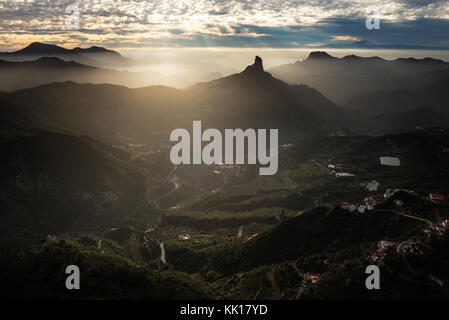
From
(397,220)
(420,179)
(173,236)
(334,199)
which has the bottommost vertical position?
(173,236)

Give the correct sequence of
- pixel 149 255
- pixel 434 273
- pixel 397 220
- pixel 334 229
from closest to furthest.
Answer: pixel 434 273, pixel 397 220, pixel 334 229, pixel 149 255

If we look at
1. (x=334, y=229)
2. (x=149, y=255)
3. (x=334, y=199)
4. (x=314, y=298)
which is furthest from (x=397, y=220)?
(x=149, y=255)

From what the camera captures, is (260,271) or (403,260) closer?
(403,260)

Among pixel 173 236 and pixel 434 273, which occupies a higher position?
pixel 434 273

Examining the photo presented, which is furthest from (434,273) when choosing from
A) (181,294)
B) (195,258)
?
(195,258)

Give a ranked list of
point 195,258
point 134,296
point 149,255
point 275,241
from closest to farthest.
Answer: point 134,296 → point 275,241 → point 195,258 → point 149,255

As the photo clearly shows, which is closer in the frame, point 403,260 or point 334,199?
point 403,260

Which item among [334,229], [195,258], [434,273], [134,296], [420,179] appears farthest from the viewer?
[420,179]

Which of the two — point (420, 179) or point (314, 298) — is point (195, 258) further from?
point (420, 179)

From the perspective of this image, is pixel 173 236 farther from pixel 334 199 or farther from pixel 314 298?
pixel 314 298
